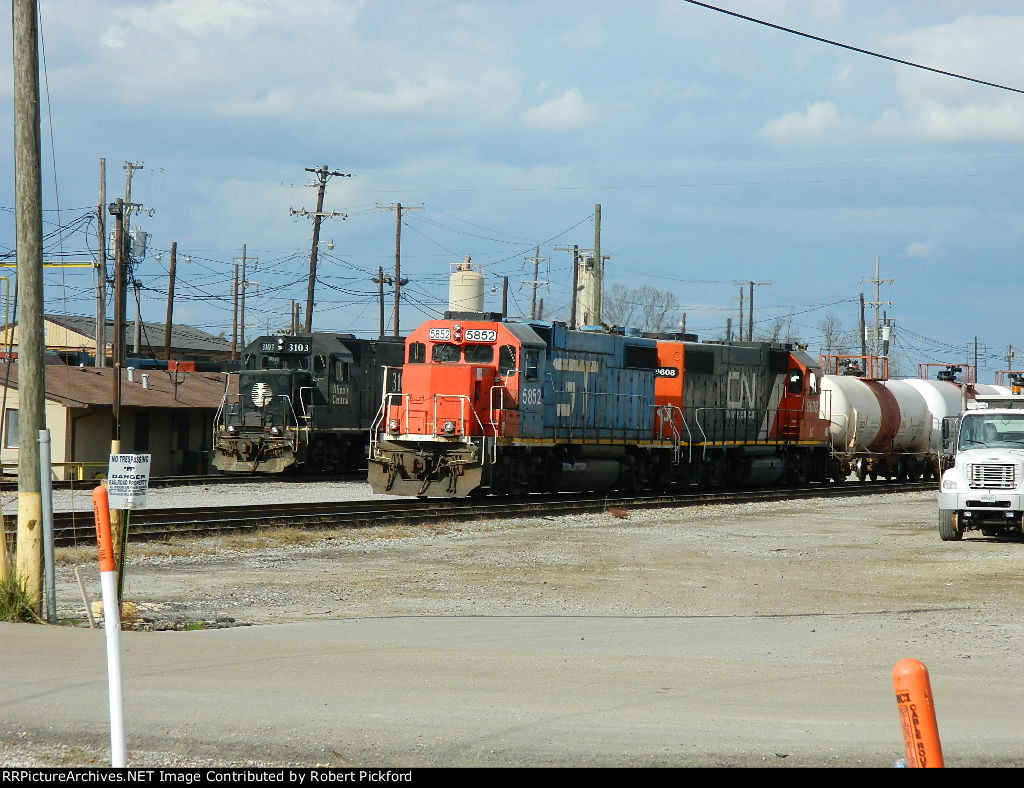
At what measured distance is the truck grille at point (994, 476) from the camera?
20.6 m

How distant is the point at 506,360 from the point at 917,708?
2353cm

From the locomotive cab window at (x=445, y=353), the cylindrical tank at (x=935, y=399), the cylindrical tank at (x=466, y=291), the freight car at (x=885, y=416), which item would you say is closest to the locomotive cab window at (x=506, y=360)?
the locomotive cab window at (x=445, y=353)

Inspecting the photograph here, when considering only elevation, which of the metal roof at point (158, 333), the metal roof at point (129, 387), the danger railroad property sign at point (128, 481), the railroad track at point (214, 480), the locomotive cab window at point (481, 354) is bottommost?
the railroad track at point (214, 480)

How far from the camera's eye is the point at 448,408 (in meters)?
26.8

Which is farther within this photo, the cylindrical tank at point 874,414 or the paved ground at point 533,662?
the cylindrical tank at point 874,414

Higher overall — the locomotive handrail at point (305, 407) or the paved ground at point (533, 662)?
the locomotive handrail at point (305, 407)

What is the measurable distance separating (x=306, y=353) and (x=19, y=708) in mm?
29372

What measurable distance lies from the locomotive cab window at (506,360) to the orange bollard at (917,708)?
2330cm

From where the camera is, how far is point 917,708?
371 cm

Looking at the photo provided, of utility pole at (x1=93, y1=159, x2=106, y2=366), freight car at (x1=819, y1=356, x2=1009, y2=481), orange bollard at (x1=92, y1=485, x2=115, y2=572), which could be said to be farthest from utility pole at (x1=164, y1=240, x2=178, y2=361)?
orange bollard at (x1=92, y1=485, x2=115, y2=572)

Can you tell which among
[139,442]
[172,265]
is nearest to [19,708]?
[139,442]

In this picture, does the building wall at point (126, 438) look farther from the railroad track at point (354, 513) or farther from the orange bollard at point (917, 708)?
the orange bollard at point (917, 708)

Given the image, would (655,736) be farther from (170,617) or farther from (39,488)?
(39,488)

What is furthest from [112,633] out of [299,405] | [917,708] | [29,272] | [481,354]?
[299,405]
